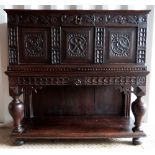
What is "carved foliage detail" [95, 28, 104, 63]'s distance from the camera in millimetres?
2252

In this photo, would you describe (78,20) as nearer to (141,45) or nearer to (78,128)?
(141,45)

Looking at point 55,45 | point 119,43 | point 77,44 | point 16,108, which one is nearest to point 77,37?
point 77,44

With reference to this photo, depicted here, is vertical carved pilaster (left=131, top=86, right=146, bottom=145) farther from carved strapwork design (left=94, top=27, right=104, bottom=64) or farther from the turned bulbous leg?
carved strapwork design (left=94, top=27, right=104, bottom=64)

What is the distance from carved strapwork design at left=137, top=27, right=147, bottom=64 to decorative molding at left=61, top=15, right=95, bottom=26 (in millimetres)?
431

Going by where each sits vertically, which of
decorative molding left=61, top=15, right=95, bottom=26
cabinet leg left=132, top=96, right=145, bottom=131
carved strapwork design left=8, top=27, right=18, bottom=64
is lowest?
cabinet leg left=132, top=96, right=145, bottom=131

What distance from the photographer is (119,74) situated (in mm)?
2281

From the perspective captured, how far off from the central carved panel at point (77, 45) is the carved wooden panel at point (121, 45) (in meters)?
0.21

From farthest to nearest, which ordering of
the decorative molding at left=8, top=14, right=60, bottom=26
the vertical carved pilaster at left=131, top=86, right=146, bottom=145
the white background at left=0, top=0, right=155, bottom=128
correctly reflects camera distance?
the white background at left=0, top=0, right=155, bottom=128, the vertical carved pilaster at left=131, top=86, right=146, bottom=145, the decorative molding at left=8, top=14, right=60, bottom=26

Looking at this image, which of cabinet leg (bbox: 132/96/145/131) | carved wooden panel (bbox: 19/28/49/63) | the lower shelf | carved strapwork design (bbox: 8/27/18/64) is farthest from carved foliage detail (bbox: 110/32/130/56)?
carved strapwork design (bbox: 8/27/18/64)

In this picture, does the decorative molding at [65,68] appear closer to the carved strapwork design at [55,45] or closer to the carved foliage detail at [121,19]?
the carved strapwork design at [55,45]

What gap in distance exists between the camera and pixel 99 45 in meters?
2.26

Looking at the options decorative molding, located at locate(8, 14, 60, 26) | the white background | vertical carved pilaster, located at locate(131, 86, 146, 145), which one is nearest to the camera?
decorative molding, located at locate(8, 14, 60, 26)

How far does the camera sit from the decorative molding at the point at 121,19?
88.2 inches

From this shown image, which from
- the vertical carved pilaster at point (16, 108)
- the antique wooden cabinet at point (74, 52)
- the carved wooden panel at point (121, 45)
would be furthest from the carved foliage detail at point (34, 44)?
Result: the carved wooden panel at point (121, 45)
